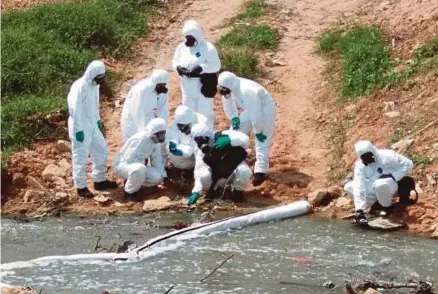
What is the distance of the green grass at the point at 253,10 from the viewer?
20.4 meters

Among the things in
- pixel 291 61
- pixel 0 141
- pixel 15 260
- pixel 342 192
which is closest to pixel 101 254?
pixel 15 260

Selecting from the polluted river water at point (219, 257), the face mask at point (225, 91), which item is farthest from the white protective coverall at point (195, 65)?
the polluted river water at point (219, 257)

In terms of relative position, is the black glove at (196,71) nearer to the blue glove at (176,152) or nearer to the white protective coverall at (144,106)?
the white protective coverall at (144,106)

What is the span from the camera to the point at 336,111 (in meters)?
16.8

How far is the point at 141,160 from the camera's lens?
14.3 m

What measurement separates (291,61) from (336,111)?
2.28m

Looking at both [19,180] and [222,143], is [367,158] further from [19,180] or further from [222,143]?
[19,180]

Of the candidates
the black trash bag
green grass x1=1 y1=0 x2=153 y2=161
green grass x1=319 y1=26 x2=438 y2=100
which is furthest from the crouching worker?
green grass x1=319 y1=26 x2=438 y2=100

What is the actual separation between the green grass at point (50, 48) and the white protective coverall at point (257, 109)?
301cm

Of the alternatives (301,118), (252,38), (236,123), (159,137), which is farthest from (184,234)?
(252,38)

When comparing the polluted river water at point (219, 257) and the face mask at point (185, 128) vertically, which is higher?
the face mask at point (185, 128)

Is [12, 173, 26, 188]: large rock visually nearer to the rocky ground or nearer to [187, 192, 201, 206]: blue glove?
the rocky ground

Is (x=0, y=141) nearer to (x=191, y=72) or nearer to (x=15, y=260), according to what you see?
(x=191, y=72)

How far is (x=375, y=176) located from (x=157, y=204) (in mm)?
2692
